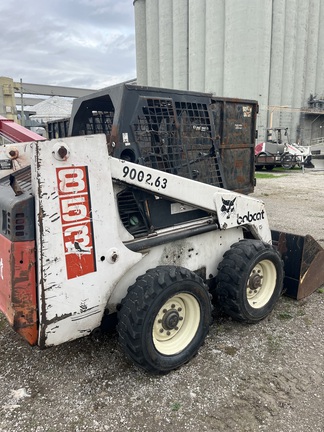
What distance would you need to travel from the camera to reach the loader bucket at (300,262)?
4035mm

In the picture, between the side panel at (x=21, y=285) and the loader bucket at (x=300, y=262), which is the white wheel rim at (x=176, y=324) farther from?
the loader bucket at (x=300, y=262)

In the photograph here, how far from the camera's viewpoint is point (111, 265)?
2.67 metres

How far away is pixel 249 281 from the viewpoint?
3504mm

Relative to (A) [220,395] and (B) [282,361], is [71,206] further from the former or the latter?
(B) [282,361]

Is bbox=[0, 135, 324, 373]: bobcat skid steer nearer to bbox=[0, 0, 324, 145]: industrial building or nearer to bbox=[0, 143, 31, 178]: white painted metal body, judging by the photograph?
bbox=[0, 143, 31, 178]: white painted metal body

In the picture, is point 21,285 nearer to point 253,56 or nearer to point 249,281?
point 249,281

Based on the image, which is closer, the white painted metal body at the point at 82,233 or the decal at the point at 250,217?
the white painted metal body at the point at 82,233

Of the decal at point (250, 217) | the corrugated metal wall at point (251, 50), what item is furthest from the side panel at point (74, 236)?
the corrugated metal wall at point (251, 50)

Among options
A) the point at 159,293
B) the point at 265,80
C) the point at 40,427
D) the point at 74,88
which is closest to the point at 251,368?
the point at 159,293

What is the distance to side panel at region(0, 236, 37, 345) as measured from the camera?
231 centimetres

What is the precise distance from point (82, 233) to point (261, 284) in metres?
2.00

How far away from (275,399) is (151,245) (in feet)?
4.71

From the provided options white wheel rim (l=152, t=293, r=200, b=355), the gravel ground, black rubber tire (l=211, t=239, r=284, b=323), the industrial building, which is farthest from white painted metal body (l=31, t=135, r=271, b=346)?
the industrial building

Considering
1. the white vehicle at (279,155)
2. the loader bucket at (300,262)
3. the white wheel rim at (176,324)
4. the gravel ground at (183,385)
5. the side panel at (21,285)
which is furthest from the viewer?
the white vehicle at (279,155)
